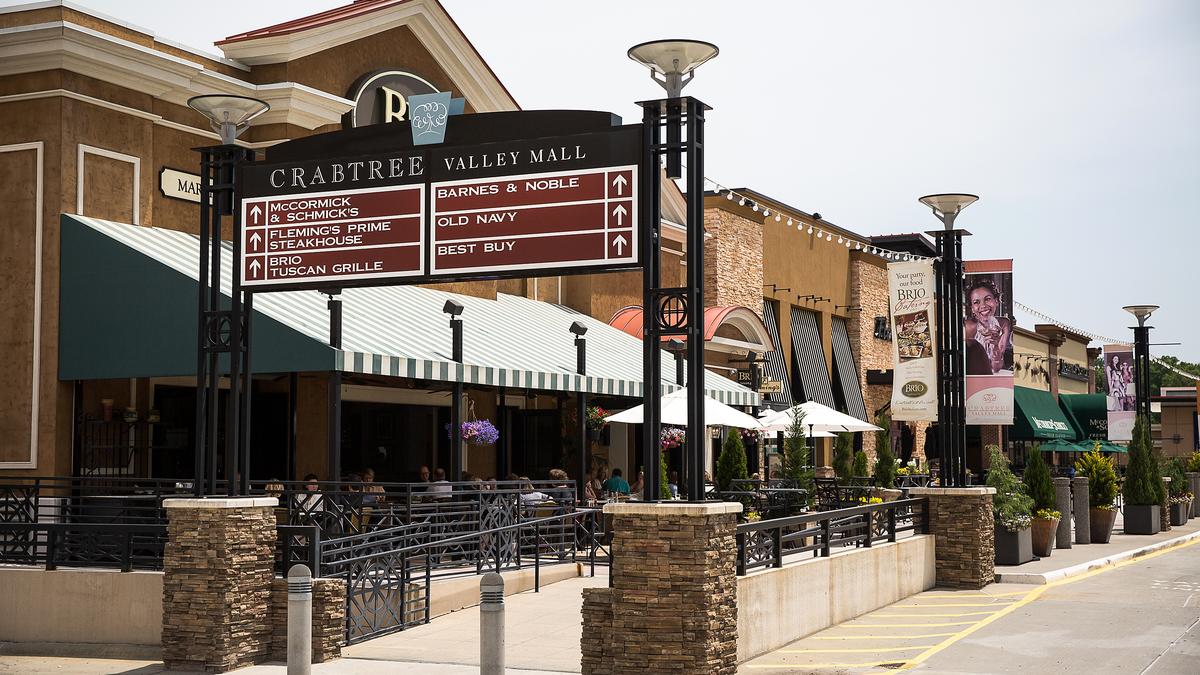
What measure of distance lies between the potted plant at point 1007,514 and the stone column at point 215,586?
1215 cm

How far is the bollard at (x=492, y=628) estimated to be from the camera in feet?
30.3

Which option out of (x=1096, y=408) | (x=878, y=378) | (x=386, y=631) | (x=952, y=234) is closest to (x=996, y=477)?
(x=952, y=234)

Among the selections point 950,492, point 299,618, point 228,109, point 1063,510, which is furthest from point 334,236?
point 1063,510

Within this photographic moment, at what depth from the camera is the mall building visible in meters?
17.6

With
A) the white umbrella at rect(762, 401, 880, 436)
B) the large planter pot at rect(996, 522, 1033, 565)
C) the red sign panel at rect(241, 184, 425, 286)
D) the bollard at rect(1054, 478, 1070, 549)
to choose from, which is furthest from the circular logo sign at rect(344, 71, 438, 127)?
the bollard at rect(1054, 478, 1070, 549)

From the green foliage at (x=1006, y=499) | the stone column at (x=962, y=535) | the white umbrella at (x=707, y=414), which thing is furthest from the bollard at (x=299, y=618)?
the green foliage at (x=1006, y=499)

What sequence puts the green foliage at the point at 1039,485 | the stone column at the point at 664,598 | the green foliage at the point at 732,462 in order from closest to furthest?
the stone column at the point at 664,598 → the green foliage at the point at 1039,485 → the green foliage at the point at 732,462

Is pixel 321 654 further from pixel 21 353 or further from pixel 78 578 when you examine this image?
pixel 21 353

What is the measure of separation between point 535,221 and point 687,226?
1.72 meters

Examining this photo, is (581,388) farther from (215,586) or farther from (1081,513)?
(1081,513)

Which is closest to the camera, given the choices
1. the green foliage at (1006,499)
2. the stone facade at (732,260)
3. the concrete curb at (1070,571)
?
the concrete curb at (1070,571)

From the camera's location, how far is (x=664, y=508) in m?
10.8

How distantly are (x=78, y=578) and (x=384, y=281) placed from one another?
491 cm

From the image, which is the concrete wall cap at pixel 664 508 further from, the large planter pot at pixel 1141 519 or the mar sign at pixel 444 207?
the large planter pot at pixel 1141 519
